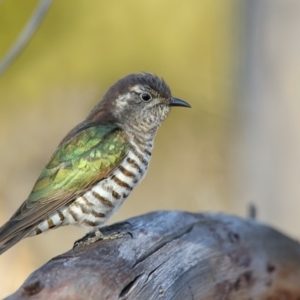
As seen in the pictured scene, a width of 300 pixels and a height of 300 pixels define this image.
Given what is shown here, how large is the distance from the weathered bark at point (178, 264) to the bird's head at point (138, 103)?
0.67 meters

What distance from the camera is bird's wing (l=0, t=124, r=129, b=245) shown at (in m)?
3.62

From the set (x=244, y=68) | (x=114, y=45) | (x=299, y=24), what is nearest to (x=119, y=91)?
(x=299, y=24)

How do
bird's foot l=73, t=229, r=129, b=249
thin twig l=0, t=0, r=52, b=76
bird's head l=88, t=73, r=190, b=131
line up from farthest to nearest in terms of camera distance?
bird's head l=88, t=73, r=190, b=131, thin twig l=0, t=0, r=52, b=76, bird's foot l=73, t=229, r=129, b=249

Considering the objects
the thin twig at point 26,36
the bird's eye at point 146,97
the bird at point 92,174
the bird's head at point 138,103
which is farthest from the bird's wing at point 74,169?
the thin twig at point 26,36

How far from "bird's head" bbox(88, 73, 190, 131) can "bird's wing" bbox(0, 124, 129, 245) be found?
0.67 feet

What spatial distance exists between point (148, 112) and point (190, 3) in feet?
20.2

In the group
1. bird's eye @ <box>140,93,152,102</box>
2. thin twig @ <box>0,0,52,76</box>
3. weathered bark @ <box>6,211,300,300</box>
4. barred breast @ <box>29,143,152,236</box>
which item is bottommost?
weathered bark @ <box>6,211,300,300</box>

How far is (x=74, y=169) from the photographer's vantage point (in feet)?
12.4

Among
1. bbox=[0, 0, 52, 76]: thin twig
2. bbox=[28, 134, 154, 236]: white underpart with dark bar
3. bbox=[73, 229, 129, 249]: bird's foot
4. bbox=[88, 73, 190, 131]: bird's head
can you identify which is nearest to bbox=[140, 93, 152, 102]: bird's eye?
bbox=[88, 73, 190, 131]: bird's head

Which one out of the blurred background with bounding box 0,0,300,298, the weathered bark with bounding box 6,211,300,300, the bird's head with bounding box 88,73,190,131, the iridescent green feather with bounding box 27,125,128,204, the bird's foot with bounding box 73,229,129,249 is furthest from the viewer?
the blurred background with bounding box 0,0,300,298

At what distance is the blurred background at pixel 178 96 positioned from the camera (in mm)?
5926

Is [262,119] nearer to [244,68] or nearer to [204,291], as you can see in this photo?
[244,68]

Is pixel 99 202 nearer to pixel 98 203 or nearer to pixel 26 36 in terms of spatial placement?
pixel 98 203

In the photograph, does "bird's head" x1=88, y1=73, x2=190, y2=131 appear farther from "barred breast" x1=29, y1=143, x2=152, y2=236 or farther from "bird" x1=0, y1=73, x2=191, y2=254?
"barred breast" x1=29, y1=143, x2=152, y2=236
